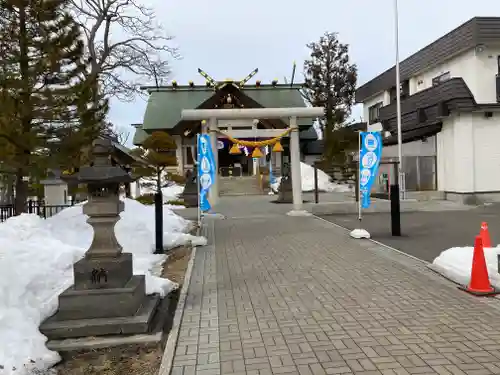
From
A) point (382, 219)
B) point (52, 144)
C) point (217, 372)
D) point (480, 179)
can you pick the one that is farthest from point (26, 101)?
point (480, 179)

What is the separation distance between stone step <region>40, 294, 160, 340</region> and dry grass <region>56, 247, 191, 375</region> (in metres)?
0.30

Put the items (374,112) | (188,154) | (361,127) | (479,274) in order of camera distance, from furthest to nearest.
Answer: (188,154) < (374,112) < (361,127) < (479,274)

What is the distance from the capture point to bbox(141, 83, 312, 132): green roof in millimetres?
34000

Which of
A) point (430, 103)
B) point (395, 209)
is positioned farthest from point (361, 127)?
point (395, 209)

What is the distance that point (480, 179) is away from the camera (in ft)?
63.2

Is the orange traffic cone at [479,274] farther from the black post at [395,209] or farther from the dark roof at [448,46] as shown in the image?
the dark roof at [448,46]

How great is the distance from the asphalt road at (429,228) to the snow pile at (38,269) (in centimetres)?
483

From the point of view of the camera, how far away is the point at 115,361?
4238 millimetres

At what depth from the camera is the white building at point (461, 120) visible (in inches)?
742

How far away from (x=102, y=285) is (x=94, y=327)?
59cm

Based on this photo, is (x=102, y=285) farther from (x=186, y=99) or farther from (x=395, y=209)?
(x=186, y=99)

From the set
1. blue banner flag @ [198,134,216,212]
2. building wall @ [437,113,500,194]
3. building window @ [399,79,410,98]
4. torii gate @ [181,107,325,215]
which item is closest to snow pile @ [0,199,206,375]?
blue banner flag @ [198,134,216,212]

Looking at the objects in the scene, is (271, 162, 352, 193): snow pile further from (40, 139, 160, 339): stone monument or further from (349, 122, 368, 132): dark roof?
(40, 139, 160, 339): stone monument

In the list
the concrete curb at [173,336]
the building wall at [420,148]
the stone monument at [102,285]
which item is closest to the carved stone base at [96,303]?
the stone monument at [102,285]
